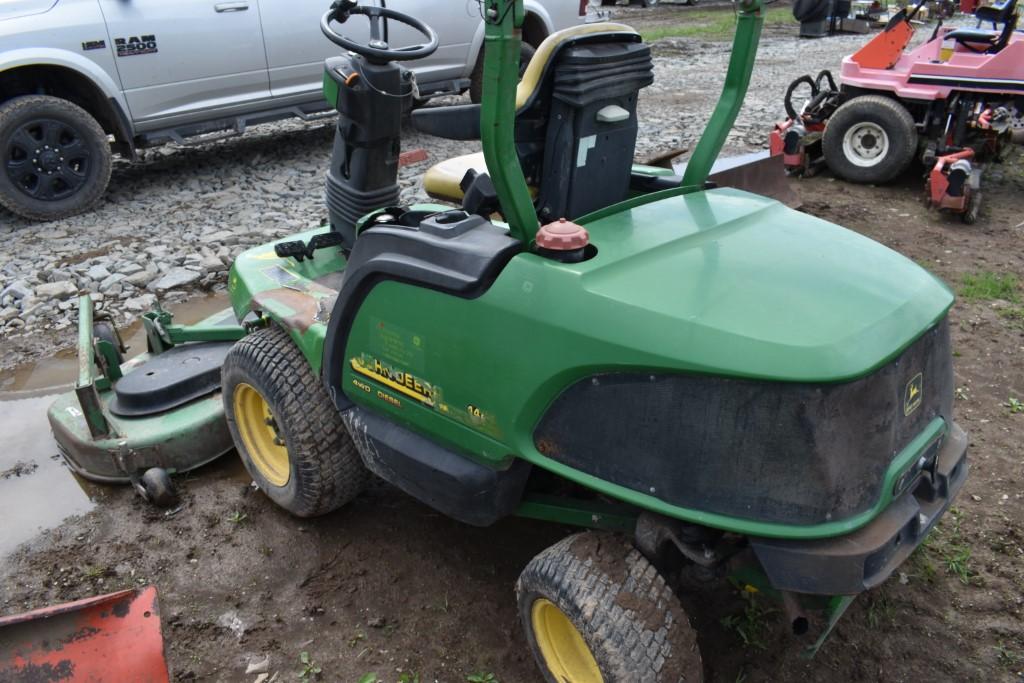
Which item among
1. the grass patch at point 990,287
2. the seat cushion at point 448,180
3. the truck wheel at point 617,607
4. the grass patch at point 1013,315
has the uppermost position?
the seat cushion at point 448,180

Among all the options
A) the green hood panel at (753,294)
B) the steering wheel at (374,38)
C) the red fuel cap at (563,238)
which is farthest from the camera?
the steering wheel at (374,38)

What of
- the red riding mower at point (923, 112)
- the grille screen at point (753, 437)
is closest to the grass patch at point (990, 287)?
the red riding mower at point (923, 112)

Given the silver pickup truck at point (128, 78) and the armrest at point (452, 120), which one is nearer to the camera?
the armrest at point (452, 120)

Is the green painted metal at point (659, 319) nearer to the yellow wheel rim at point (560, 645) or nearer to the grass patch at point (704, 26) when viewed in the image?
the yellow wheel rim at point (560, 645)

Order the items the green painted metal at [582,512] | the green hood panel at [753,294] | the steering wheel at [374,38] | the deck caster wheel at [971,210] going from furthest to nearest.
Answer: the deck caster wheel at [971,210] < the steering wheel at [374,38] < the green painted metal at [582,512] < the green hood panel at [753,294]

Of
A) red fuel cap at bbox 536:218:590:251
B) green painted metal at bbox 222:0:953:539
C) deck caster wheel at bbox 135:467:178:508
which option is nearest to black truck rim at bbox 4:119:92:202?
deck caster wheel at bbox 135:467:178:508

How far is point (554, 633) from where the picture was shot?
2.29 metres

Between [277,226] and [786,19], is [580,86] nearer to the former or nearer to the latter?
[277,226]

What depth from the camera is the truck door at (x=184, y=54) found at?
18.3 feet

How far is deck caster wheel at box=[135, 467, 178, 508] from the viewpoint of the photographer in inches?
122

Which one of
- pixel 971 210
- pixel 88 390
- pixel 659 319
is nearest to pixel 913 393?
pixel 659 319

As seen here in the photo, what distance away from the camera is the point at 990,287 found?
4.80 m

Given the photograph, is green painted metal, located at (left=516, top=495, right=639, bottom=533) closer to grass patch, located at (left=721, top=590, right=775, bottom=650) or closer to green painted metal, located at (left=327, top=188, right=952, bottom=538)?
green painted metal, located at (left=327, top=188, right=952, bottom=538)

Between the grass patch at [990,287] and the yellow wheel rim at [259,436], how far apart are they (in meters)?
3.80
